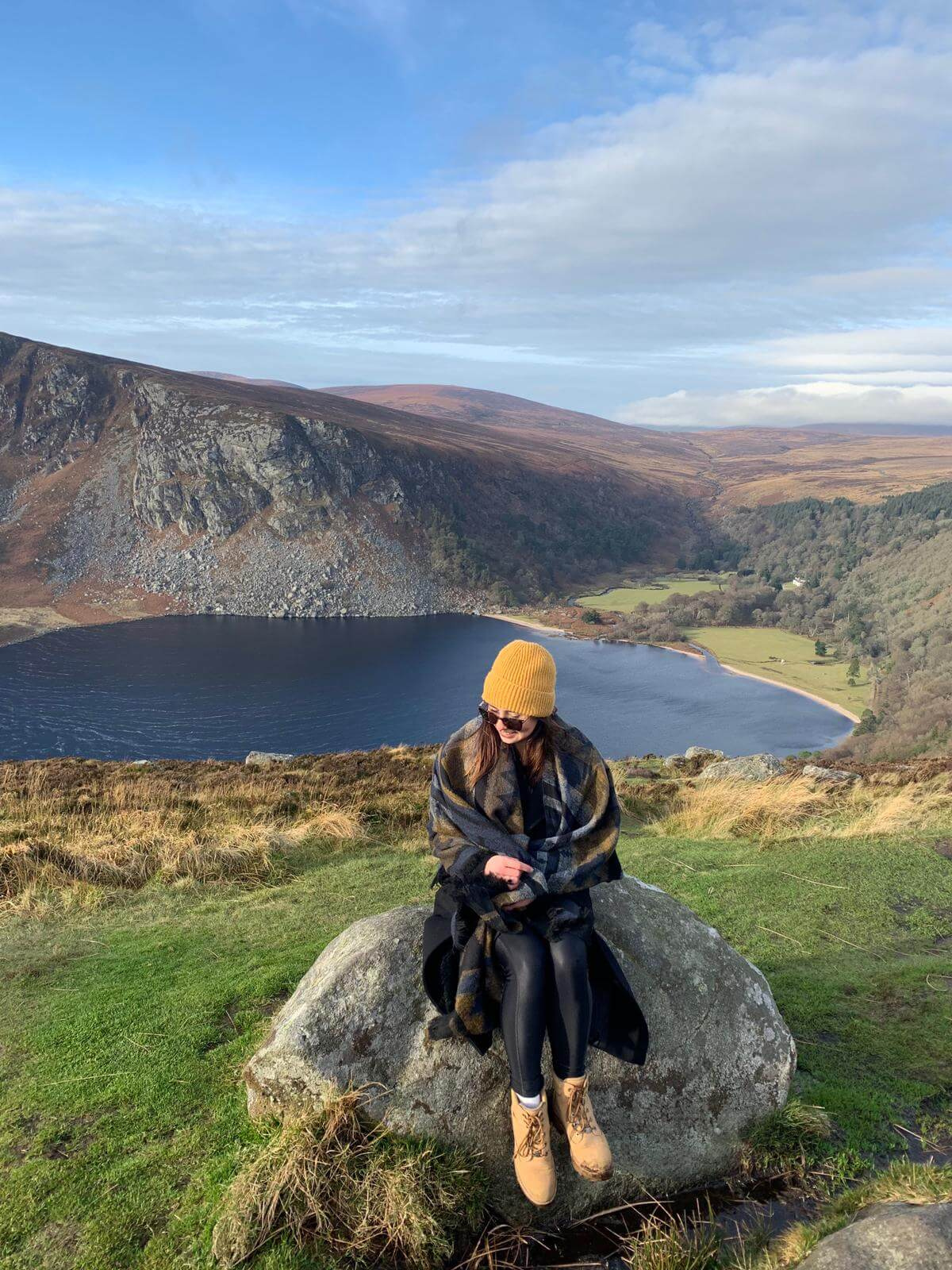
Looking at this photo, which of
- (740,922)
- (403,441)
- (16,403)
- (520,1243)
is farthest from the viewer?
(403,441)

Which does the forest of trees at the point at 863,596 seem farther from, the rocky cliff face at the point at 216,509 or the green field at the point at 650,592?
the rocky cliff face at the point at 216,509

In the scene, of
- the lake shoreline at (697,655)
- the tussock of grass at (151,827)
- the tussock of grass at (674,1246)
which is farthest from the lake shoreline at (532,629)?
the tussock of grass at (674,1246)

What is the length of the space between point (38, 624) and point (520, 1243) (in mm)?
78800

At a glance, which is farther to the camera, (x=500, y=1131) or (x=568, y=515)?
(x=568, y=515)

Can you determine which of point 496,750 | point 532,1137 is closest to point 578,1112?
point 532,1137

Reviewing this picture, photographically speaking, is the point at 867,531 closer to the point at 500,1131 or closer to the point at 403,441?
the point at 403,441

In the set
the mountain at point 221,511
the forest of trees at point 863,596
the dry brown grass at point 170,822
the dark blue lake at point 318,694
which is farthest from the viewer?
the mountain at point 221,511

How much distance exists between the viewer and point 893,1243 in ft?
9.18

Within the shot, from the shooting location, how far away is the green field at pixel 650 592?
96.4m

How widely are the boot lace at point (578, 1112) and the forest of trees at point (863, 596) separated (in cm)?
4432

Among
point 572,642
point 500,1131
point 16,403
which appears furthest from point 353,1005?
point 16,403

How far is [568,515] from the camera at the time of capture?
399 feet

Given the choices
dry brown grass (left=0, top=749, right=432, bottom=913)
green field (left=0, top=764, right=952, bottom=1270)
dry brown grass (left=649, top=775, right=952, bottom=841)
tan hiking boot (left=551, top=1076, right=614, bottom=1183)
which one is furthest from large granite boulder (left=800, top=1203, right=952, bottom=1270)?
dry brown grass (left=649, top=775, right=952, bottom=841)

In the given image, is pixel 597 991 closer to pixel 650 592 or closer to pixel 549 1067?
pixel 549 1067
